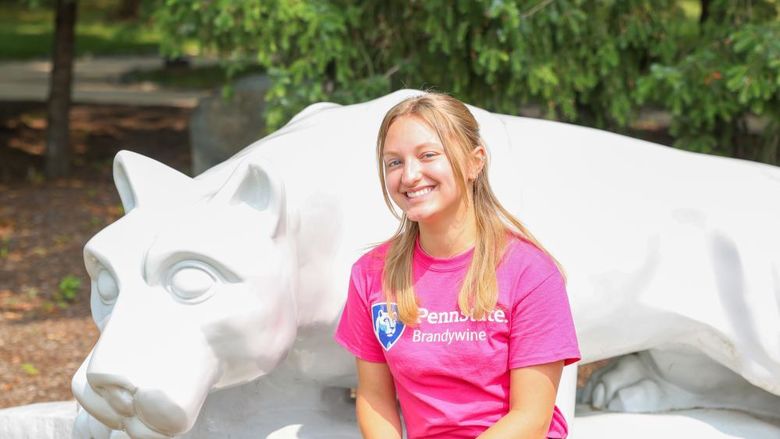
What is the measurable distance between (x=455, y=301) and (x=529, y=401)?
0.29m

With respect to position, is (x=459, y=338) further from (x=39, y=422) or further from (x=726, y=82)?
(x=726, y=82)

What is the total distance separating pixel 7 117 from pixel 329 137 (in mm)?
10032

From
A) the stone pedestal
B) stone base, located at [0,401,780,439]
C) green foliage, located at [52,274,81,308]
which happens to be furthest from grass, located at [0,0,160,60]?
stone base, located at [0,401,780,439]

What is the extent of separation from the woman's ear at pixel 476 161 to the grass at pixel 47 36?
1451cm

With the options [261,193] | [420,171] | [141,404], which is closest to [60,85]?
[261,193]

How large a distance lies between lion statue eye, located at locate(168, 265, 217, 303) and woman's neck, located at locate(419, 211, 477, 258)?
0.57 meters

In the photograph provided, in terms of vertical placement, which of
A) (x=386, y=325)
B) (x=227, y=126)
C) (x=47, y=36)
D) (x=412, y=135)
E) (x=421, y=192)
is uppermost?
(x=412, y=135)

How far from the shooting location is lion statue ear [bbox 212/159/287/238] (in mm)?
2914

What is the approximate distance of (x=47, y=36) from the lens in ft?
74.3

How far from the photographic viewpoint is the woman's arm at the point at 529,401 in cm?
266

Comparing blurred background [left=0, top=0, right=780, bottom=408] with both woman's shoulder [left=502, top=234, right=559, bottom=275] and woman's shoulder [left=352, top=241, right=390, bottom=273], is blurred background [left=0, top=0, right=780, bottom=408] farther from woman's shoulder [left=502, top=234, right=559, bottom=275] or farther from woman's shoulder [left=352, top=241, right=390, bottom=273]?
woman's shoulder [left=502, top=234, right=559, bottom=275]

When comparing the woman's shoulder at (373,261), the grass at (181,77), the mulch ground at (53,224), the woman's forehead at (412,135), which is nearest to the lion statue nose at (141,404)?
the woman's shoulder at (373,261)

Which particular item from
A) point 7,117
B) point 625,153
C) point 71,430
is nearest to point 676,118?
point 625,153

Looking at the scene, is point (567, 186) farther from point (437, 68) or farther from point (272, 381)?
point (437, 68)
